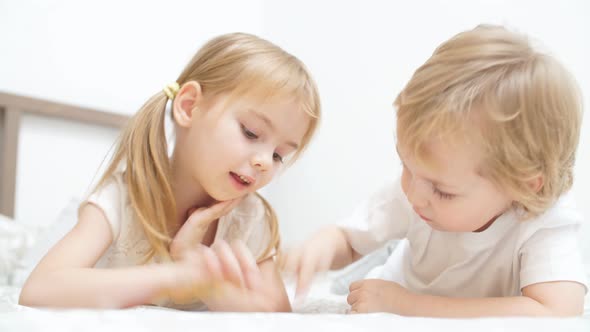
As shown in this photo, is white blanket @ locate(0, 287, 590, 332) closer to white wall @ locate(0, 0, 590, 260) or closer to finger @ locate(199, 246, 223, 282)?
finger @ locate(199, 246, 223, 282)

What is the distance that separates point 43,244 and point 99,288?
0.73 metres

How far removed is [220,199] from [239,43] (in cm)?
25

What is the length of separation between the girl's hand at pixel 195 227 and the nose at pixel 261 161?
9cm

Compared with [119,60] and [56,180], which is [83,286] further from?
[119,60]

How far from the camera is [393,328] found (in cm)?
46

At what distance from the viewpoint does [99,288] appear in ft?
2.24

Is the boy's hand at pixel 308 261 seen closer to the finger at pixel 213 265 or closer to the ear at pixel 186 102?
the finger at pixel 213 265

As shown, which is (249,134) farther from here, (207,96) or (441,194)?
(441,194)

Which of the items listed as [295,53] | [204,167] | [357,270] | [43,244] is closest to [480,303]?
[204,167]

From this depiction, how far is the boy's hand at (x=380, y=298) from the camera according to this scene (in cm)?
73

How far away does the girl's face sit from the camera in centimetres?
84

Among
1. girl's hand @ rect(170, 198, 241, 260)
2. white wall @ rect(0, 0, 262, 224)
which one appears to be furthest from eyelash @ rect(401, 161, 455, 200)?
→ white wall @ rect(0, 0, 262, 224)

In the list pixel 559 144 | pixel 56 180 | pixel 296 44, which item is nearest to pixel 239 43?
pixel 559 144

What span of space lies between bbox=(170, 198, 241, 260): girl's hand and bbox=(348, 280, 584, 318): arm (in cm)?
25
